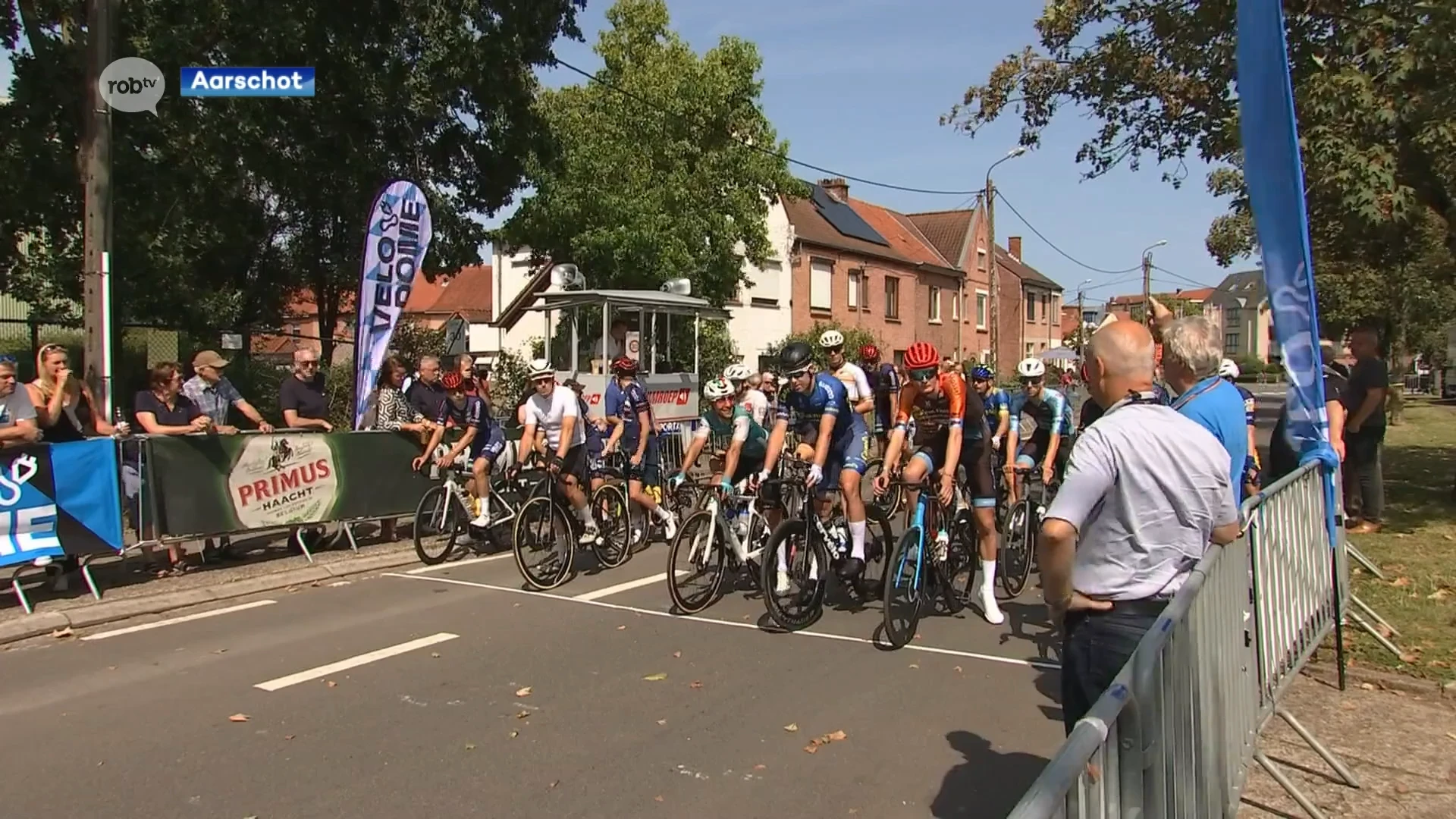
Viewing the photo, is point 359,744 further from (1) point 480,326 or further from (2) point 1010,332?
(2) point 1010,332

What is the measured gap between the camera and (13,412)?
7621 millimetres

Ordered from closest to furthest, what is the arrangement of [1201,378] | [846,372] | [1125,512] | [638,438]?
[1125,512]
[1201,378]
[846,372]
[638,438]

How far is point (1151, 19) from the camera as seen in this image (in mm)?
13766

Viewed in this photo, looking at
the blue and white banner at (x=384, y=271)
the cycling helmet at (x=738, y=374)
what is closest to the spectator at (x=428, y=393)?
the blue and white banner at (x=384, y=271)

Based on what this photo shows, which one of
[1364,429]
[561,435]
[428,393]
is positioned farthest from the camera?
[428,393]

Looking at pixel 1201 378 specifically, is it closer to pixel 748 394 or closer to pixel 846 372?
pixel 748 394

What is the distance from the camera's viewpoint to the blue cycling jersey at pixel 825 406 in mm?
7336

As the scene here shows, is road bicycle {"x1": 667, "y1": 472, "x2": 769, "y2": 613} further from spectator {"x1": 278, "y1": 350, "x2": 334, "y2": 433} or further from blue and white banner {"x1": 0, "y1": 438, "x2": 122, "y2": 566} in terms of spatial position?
spectator {"x1": 278, "y1": 350, "x2": 334, "y2": 433}

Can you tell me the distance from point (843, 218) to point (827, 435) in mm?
34414

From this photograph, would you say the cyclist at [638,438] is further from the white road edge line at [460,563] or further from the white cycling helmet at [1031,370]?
the white cycling helmet at [1031,370]

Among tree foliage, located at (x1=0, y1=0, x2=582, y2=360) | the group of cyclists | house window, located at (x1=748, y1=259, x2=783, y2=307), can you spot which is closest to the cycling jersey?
the group of cyclists

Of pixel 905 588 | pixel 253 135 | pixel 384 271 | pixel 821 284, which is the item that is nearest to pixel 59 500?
pixel 384 271

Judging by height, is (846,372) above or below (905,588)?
above

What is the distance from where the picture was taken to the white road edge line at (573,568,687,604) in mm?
8188
